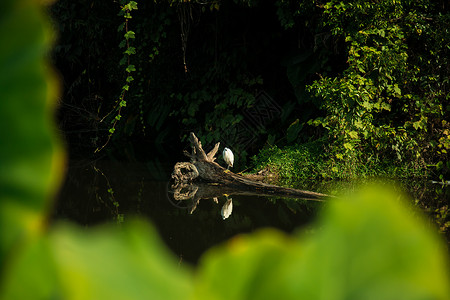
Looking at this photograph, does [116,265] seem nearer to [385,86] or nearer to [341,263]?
[341,263]

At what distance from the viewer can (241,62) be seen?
5.36 m

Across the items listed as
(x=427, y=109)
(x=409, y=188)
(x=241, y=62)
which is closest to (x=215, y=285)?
(x=409, y=188)

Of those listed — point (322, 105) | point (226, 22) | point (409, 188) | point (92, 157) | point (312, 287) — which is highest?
point (312, 287)

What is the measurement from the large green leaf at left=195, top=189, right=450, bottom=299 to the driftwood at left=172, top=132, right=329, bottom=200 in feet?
11.1

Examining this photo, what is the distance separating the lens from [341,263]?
0.40 feet

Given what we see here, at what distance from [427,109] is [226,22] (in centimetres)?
229

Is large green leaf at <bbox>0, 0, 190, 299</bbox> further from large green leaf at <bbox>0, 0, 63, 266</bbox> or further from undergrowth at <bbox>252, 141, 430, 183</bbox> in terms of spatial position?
undergrowth at <bbox>252, 141, 430, 183</bbox>

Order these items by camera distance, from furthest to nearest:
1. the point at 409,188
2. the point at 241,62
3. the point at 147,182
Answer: the point at 241,62 → the point at 147,182 → the point at 409,188

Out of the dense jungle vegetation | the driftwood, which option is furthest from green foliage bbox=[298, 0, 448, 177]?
the driftwood

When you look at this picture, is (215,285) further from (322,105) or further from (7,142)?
(322,105)

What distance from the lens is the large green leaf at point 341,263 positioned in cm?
12

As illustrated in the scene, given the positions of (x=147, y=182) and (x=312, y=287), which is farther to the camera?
(x=147, y=182)

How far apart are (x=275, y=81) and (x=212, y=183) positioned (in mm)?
1631

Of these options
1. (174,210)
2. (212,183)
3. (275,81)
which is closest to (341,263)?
(174,210)
